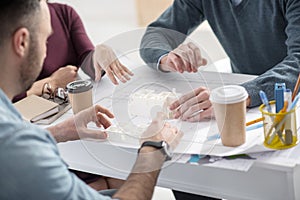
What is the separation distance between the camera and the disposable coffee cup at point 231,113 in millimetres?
1344

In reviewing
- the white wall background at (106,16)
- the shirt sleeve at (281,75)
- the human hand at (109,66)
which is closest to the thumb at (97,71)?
the human hand at (109,66)

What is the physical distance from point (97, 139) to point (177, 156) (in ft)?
0.79

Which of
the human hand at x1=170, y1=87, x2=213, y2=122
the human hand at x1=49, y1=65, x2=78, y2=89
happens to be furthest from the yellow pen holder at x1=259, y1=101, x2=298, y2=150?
the human hand at x1=49, y1=65, x2=78, y2=89

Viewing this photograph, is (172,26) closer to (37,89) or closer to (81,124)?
(37,89)

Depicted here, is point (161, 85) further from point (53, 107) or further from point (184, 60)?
point (53, 107)

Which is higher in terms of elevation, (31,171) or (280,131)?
(31,171)

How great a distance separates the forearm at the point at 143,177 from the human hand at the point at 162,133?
7 centimetres

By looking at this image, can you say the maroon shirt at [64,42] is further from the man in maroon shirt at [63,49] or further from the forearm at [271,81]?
the forearm at [271,81]

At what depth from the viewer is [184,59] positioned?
168 centimetres

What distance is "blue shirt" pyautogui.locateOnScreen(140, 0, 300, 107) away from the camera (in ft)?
5.63

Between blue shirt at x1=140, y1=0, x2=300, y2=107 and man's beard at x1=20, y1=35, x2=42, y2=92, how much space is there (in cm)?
61

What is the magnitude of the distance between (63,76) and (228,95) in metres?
0.86

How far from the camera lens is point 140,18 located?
412cm

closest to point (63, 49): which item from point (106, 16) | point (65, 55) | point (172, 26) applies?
point (65, 55)
